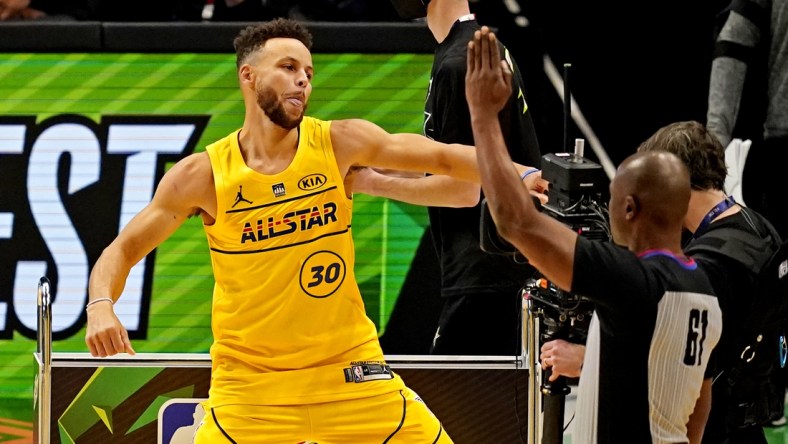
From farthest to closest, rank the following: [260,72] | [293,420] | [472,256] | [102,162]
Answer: [102,162] → [472,256] → [260,72] → [293,420]

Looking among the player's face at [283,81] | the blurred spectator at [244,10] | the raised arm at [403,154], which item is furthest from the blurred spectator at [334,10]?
the raised arm at [403,154]

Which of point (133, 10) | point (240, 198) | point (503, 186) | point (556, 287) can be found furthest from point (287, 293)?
point (133, 10)

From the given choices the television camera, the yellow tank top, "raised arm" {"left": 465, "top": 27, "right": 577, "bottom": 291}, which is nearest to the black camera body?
the television camera

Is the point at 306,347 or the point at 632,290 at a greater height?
the point at 632,290

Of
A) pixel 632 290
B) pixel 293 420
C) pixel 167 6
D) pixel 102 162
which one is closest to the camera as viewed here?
pixel 632 290

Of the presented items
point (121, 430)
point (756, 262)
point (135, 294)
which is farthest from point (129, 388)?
point (756, 262)

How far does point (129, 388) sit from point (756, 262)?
93.4 inches

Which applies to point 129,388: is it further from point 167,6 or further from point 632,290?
point 167,6

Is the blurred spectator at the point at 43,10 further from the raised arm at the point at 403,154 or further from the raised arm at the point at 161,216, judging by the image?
the raised arm at the point at 403,154

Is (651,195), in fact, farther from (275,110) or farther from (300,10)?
(300,10)

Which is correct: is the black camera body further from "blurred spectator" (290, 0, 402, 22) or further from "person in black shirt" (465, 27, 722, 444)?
"blurred spectator" (290, 0, 402, 22)

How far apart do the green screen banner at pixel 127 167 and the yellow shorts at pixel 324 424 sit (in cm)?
250

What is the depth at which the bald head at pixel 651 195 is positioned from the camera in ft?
12.2

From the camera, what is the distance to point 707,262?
4262mm
